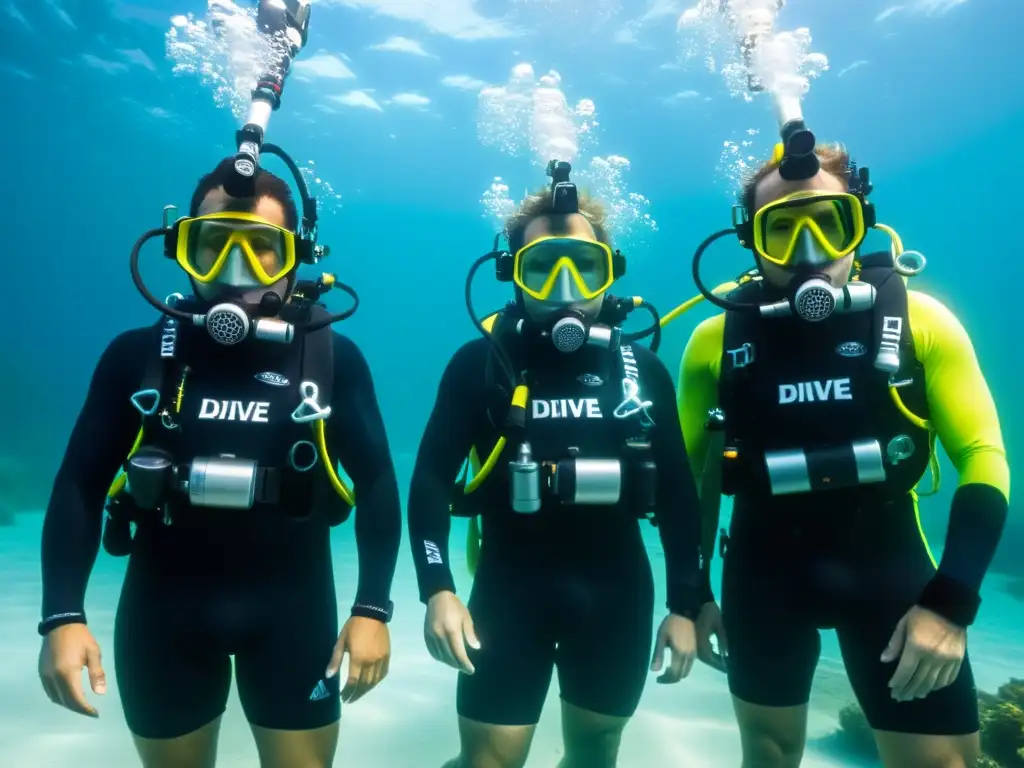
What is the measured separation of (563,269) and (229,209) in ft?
5.24

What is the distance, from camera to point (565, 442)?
3258 mm

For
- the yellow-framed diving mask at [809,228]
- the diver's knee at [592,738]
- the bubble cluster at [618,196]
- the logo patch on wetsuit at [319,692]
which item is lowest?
the diver's knee at [592,738]

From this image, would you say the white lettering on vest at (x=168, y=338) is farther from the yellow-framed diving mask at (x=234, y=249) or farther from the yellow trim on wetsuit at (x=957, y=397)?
the yellow trim on wetsuit at (x=957, y=397)

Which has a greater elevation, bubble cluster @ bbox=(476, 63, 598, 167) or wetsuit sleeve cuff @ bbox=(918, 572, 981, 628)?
bubble cluster @ bbox=(476, 63, 598, 167)

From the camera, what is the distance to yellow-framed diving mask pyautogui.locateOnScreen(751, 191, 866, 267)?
298 centimetres

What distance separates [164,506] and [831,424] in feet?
10.1

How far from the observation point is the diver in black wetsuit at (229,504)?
8.96ft

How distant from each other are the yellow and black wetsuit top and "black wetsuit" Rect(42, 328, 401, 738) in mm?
2349

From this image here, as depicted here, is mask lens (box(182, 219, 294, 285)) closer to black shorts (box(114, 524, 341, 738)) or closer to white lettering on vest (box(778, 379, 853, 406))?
black shorts (box(114, 524, 341, 738))

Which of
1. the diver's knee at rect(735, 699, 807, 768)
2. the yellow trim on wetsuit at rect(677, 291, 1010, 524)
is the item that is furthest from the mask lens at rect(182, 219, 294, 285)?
the diver's knee at rect(735, 699, 807, 768)

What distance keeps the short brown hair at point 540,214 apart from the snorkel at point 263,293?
3.21 ft

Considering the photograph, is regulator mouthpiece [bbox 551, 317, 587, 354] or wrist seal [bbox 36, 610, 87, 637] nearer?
wrist seal [bbox 36, 610, 87, 637]

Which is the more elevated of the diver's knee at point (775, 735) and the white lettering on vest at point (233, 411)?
the white lettering on vest at point (233, 411)

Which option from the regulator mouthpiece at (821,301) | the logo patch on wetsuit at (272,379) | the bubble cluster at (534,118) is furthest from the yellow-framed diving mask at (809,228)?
the logo patch on wetsuit at (272,379)
